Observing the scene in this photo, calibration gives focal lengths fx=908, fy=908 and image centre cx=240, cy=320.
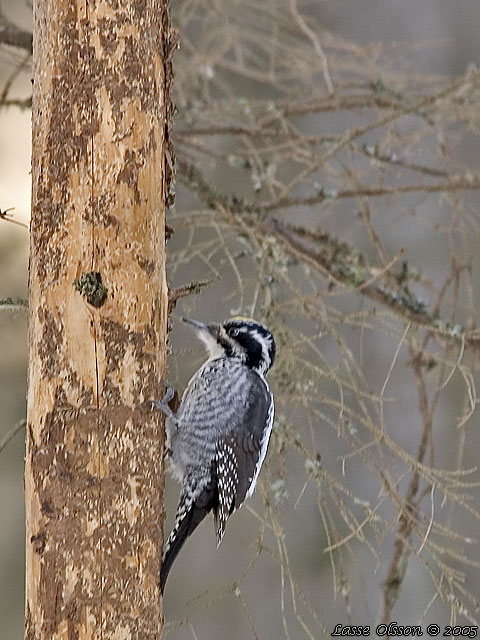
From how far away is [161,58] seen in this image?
7.96 ft

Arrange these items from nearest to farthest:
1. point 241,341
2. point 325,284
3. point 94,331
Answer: point 94,331 < point 241,341 < point 325,284

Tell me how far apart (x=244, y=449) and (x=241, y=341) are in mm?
356

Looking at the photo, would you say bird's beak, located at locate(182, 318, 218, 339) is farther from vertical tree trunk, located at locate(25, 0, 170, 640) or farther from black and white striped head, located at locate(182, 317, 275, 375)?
vertical tree trunk, located at locate(25, 0, 170, 640)

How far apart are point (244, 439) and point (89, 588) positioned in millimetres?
900

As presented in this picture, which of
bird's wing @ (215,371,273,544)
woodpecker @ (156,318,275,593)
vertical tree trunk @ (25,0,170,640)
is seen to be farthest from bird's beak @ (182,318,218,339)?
vertical tree trunk @ (25,0,170,640)

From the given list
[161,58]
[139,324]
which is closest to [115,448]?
[139,324]

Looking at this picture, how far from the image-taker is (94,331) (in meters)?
2.28

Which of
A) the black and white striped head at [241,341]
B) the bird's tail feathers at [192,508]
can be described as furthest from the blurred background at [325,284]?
the bird's tail feathers at [192,508]

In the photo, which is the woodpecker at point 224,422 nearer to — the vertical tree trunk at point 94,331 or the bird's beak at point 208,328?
the bird's beak at point 208,328

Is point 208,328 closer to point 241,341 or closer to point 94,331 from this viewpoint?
point 241,341

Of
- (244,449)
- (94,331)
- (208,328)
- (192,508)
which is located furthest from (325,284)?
(94,331)

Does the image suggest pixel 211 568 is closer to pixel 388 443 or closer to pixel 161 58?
pixel 388 443

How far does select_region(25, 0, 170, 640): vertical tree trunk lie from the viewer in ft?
7.37

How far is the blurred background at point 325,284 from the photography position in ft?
8.86
